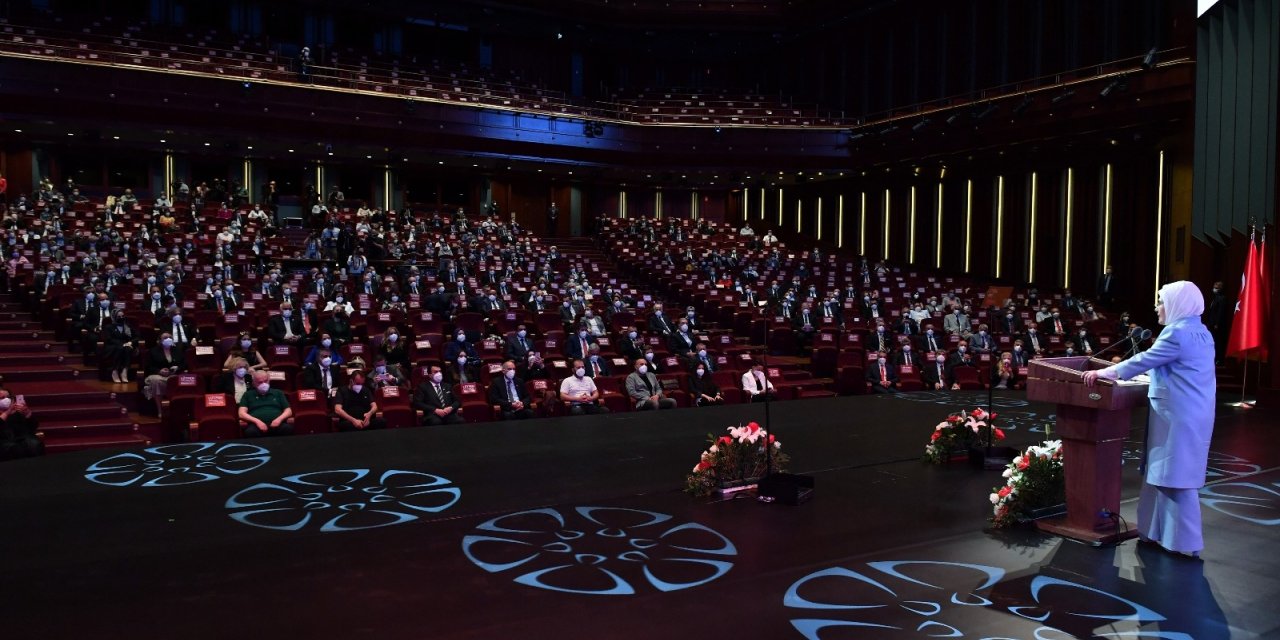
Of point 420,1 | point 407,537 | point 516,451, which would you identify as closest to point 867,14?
point 420,1

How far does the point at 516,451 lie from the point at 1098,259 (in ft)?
53.0

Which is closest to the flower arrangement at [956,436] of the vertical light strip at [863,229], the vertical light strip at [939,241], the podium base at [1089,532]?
the podium base at [1089,532]

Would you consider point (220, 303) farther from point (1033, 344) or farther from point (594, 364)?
point (1033, 344)

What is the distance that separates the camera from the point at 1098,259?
19109mm

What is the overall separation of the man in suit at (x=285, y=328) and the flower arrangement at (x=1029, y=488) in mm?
8774

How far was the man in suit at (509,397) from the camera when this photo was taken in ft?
30.4

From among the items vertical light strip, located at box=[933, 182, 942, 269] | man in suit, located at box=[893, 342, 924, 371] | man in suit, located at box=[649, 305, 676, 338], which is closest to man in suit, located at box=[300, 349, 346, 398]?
man in suit, located at box=[649, 305, 676, 338]

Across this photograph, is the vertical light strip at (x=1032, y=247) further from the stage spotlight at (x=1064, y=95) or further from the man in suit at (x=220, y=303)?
the man in suit at (x=220, y=303)

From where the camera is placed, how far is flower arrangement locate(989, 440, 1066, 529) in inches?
188

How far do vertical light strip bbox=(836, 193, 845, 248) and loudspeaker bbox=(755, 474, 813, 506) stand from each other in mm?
22573

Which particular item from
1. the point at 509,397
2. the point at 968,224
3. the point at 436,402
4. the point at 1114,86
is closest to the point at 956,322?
the point at 1114,86

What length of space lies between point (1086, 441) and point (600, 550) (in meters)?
2.42

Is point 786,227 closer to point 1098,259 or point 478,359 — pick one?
point 1098,259

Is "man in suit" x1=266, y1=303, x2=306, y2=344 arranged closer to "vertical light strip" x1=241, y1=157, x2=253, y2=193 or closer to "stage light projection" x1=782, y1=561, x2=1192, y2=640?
"stage light projection" x1=782, y1=561, x2=1192, y2=640
